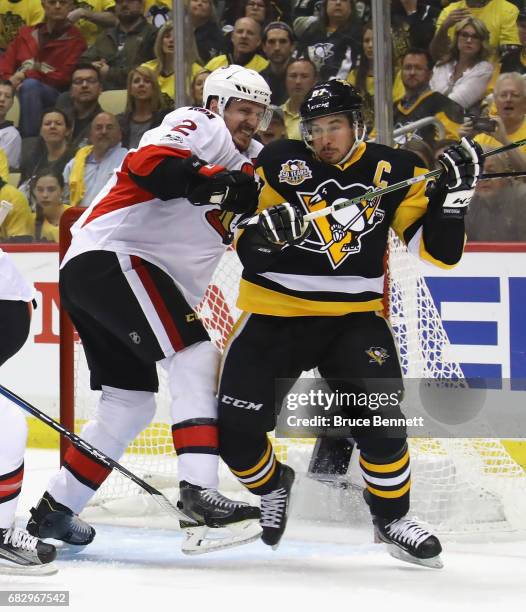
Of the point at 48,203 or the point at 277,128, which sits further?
the point at 48,203

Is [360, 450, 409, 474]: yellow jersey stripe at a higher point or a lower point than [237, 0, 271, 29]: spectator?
lower

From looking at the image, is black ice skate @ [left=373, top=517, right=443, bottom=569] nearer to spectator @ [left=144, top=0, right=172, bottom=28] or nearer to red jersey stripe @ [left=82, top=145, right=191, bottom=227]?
red jersey stripe @ [left=82, top=145, right=191, bottom=227]

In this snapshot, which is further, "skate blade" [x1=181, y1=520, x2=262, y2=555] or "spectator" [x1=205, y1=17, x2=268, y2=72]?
"spectator" [x1=205, y1=17, x2=268, y2=72]

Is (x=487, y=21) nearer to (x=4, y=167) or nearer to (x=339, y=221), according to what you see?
(x=339, y=221)

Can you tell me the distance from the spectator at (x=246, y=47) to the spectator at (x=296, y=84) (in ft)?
0.38

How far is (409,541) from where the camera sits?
282 cm

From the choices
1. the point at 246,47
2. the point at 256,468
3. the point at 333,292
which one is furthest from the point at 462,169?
the point at 246,47

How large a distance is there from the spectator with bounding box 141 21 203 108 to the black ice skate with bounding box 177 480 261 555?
2311mm

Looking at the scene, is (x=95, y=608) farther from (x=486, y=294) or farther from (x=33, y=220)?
(x=33, y=220)

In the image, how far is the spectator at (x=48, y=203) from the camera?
490 centimetres

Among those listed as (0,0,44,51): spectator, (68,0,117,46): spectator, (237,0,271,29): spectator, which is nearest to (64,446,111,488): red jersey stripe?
(237,0,271,29): spectator

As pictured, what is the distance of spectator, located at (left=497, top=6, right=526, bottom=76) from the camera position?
13.5 feet

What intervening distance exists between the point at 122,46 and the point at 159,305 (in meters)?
2.44

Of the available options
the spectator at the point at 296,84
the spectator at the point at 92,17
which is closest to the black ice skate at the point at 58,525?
the spectator at the point at 296,84
